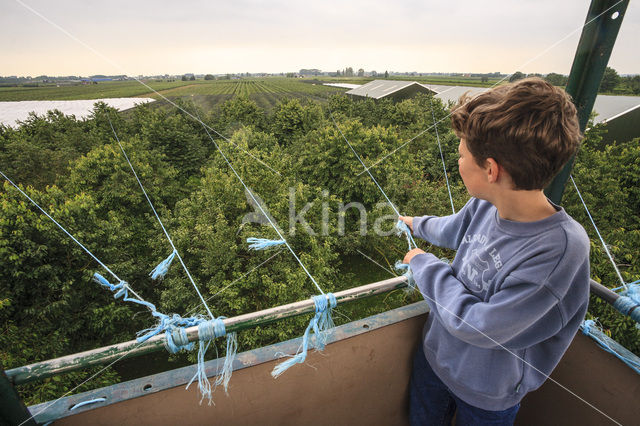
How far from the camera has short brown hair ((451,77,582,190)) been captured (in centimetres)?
90

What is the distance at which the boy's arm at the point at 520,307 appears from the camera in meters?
0.88

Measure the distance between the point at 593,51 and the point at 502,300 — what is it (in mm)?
1405

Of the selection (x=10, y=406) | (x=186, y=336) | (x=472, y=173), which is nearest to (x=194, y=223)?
(x=10, y=406)

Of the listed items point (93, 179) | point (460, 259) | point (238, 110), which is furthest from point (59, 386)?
point (238, 110)

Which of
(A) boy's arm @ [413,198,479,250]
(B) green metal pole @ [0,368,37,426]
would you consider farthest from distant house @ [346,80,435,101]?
Result: (B) green metal pole @ [0,368,37,426]

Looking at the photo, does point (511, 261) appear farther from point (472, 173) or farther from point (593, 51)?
point (593, 51)

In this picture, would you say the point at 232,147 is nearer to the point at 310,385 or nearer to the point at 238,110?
the point at 238,110

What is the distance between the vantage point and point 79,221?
8.03m

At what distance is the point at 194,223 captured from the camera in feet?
32.3

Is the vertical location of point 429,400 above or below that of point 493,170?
below

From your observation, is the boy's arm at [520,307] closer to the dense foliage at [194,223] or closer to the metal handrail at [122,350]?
the metal handrail at [122,350]

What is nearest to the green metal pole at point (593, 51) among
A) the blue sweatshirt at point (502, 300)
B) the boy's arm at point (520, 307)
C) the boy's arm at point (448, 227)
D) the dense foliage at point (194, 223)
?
the boy's arm at point (448, 227)

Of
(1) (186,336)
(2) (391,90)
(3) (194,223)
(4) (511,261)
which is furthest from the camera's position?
(2) (391,90)

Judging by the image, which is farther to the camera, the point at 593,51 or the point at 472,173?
the point at 593,51
